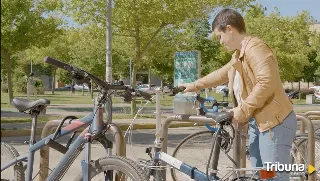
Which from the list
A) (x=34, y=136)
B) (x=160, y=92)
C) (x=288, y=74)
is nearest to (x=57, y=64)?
(x=34, y=136)

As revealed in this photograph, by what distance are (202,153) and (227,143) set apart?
983 millimetres

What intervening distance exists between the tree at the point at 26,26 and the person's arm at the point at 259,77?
1642cm

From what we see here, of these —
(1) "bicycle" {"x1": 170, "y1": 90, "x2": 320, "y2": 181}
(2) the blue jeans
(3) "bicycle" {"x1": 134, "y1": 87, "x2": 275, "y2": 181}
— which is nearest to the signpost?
(1) "bicycle" {"x1": 170, "y1": 90, "x2": 320, "y2": 181}

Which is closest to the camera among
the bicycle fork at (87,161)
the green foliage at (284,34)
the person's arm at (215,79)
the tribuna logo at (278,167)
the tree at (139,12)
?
the bicycle fork at (87,161)

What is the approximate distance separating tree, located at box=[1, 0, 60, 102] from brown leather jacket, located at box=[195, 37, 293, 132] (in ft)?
53.6

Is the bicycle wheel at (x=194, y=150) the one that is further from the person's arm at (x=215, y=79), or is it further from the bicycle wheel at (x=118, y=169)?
the bicycle wheel at (x=118, y=169)

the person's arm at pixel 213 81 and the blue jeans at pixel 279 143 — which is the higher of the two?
the person's arm at pixel 213 81

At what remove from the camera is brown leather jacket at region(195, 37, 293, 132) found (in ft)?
11.4

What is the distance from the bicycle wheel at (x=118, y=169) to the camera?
10.6ft

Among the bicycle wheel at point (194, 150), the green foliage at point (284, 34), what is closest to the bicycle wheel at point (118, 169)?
the bicycle wheel at point (194, 150)

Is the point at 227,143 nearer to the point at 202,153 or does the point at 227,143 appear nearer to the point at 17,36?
the point at 202,153

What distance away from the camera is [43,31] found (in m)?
21.9

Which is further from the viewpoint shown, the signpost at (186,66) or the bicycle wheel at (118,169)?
the signpost at (186,66)

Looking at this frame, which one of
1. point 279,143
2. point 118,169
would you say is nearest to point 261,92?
point 279,143
